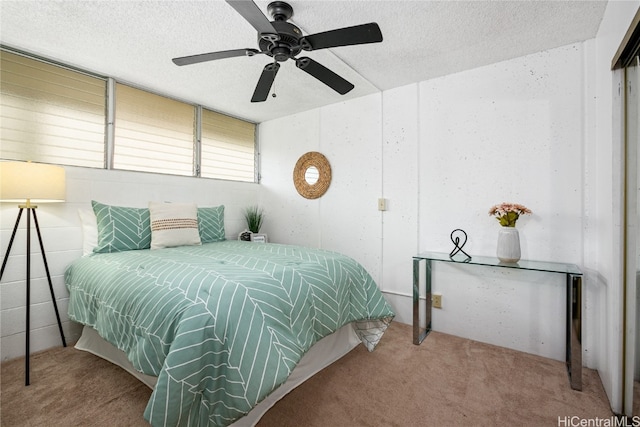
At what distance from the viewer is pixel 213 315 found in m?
1.26

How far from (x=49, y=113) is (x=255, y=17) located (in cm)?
214

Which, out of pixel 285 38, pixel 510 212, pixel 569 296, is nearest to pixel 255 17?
pixel 285 38

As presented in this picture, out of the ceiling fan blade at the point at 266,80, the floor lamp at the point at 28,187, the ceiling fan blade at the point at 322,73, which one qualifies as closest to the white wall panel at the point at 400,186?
the ceiling fan blade at the point at 322,73

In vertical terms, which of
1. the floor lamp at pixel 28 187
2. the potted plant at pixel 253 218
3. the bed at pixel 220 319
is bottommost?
the bed at pixel 220 319

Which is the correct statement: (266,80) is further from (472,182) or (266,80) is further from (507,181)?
(507,181)

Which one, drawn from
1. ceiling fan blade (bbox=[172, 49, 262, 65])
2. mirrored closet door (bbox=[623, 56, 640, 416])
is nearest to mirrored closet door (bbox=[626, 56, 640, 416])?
mirrored closet door (bbox=[623, 56, 640, 416])

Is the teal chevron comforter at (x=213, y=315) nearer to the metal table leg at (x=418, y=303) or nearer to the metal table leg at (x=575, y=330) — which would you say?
the metal table leg at (x=418, y=303)

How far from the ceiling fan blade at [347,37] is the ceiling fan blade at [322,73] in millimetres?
136

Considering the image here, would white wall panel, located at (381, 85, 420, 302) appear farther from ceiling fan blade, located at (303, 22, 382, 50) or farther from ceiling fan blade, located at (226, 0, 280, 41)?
ceiling fan blade, located at (226, 0, 280, 41)

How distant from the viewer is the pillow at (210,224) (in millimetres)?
2922

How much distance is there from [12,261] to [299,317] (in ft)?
7.29

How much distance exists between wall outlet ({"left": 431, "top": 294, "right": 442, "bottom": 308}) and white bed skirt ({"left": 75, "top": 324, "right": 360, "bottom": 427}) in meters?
0.84

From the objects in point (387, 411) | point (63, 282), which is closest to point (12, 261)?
point (63, 282)

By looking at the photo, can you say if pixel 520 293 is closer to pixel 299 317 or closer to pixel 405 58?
pixel 299 317
